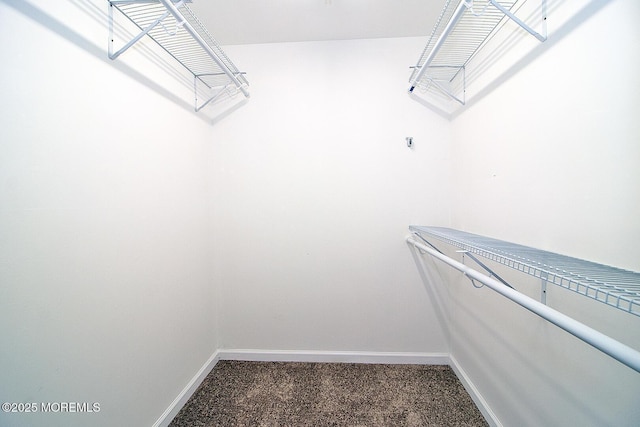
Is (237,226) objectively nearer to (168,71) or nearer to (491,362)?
(168,71)

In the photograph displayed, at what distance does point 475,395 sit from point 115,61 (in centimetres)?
263

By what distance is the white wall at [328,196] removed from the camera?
67.8 inches

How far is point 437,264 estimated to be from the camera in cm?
172

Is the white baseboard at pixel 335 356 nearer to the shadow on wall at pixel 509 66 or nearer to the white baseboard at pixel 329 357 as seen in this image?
the white baseboard at pixel 329 357

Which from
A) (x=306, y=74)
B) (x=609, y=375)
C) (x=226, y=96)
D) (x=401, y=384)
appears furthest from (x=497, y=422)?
(x=226, y=96)

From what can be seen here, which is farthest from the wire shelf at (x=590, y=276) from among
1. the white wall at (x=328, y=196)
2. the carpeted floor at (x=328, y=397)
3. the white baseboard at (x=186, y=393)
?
the white baseboard at (x=186, y=393)

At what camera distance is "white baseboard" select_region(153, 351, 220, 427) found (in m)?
1.25

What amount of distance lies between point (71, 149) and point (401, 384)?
2174mm

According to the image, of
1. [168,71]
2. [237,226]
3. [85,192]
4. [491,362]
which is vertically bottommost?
[491,362]

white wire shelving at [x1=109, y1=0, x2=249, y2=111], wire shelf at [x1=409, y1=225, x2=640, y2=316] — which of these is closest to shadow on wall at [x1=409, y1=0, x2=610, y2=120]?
wire shelf at [x1=409, y1=225, x2=640, y2=316]

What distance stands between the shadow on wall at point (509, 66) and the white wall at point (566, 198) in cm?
3

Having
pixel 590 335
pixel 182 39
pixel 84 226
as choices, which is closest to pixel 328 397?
pixel 590 335

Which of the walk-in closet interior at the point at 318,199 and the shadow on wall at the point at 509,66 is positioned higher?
the shadow on wall at the point at 509,66

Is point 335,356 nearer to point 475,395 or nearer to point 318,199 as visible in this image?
point 475,395
